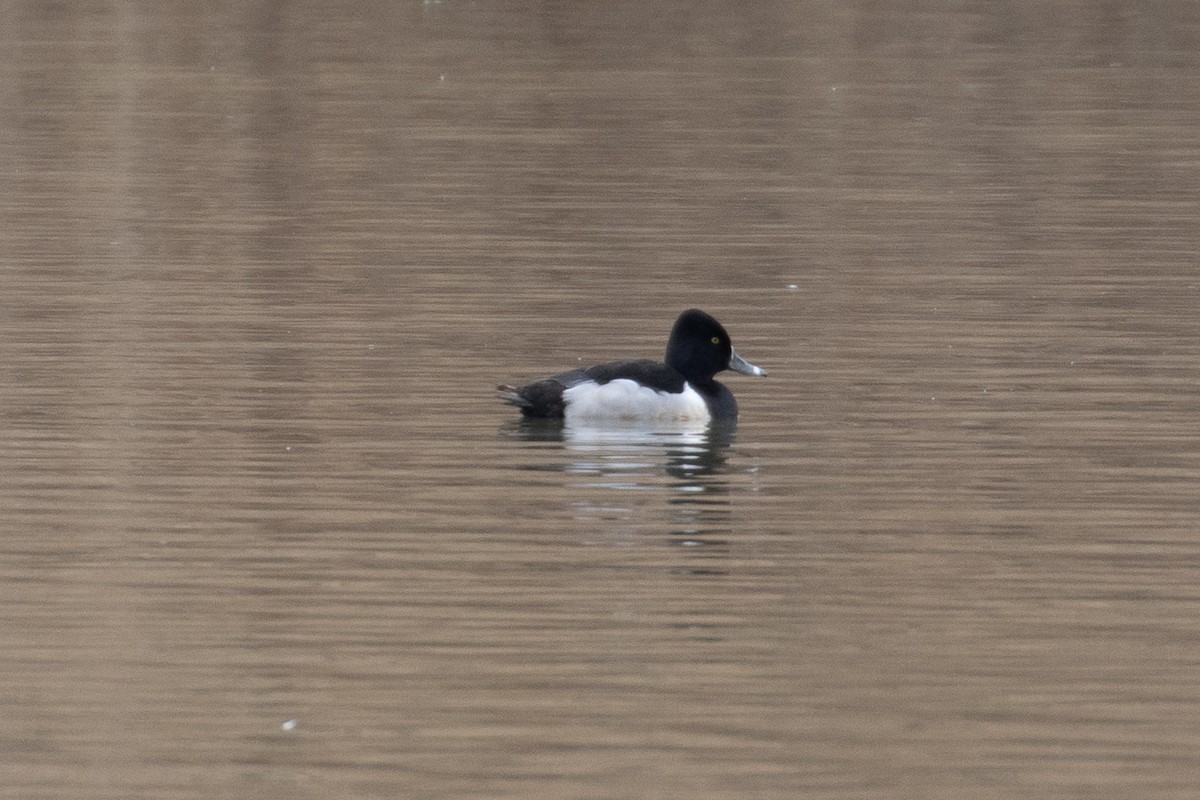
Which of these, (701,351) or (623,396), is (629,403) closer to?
(623,396)

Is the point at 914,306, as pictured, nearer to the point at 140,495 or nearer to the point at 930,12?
the point at 140,495

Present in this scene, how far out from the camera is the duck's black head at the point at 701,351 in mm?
14297

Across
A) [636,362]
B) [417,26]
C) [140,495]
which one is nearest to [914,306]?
[636,362]

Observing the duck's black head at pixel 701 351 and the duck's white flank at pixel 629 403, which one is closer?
the duck's white flank at pixel 629 403

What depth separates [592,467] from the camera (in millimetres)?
12648

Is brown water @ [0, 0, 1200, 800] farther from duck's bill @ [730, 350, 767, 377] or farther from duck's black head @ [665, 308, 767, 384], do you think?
duck's black head @ [665, 308, 767, 384]

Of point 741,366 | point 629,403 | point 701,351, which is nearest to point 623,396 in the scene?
point 629,403

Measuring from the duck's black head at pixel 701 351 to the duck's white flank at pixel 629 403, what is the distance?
0.37 metres

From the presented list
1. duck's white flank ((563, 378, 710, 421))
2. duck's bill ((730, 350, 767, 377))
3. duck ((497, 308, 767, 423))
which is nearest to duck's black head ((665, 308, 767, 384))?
duck's bill ((730, 350, 767, 377))

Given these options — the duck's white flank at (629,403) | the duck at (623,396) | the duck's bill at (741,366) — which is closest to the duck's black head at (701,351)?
the duck's bill at (741,366)

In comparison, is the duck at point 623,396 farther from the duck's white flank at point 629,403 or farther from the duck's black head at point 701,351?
the duck's black head at point 701,351

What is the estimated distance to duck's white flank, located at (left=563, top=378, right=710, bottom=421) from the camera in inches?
541

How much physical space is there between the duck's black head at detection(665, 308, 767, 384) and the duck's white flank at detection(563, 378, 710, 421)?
1.21 ft

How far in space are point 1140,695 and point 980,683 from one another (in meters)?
0.51
